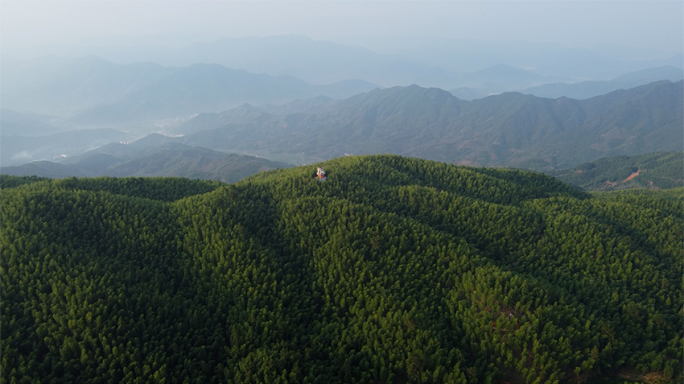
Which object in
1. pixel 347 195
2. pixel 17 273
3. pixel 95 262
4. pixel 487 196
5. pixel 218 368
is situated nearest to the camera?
pixel 218 368

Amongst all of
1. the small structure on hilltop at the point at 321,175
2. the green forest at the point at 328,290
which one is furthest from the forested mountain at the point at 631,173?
the small structure on hilltop at the point at 321,175

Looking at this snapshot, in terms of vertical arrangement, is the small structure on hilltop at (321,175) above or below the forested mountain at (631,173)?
above

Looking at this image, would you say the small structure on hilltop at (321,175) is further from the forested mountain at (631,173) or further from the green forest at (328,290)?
the forested mountain at (631,173)

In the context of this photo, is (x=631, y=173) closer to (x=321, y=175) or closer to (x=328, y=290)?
(x=321, y=175)

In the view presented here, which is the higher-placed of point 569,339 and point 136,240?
point 136,240

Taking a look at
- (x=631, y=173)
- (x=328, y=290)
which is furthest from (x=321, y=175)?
(x=631, y=173)

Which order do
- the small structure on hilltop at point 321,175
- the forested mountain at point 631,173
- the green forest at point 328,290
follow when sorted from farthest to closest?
the forested mountain at point 631,173 → the small structure on hilltop at point 321,175 → the green forest at point 328,290

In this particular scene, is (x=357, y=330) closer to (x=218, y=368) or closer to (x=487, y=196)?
(x=218, y=368)

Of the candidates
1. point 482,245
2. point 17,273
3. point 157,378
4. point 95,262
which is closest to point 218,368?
point 157,378
